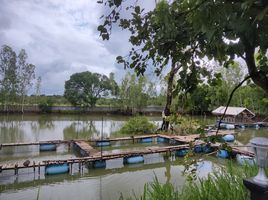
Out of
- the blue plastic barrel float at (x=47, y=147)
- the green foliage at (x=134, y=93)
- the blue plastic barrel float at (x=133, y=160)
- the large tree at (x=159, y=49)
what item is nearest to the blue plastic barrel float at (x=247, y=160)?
the large tree at (x=159, y=49)

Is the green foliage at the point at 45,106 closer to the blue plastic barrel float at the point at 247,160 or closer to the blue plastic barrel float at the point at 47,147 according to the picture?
the blue plastic barrel float at the point at 47,147

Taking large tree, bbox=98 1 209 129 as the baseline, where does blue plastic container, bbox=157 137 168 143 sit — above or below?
below

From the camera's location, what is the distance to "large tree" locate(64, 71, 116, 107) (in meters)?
37.5

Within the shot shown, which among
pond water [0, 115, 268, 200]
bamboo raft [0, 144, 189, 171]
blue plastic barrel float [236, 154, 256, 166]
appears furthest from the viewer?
bamboo raft [0, 144, 189, 171]

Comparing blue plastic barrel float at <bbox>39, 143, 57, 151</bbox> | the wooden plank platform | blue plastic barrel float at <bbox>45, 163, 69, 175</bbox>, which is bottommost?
blue plastic barrel float at <bbox>45, 163, 69, 175</bbox>

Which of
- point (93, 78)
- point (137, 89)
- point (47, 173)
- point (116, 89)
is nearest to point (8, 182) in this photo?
point (47, 173)

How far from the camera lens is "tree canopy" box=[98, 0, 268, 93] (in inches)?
37.5

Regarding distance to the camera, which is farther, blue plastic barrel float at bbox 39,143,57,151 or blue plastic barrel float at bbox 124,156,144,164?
blue plastic barrel float at bbox 39,143,57,151

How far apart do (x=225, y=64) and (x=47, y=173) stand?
8.11 m

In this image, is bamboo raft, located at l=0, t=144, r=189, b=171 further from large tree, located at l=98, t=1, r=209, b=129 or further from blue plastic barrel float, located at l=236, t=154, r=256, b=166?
large tree, located at l=98, t=1, r=209, b=129

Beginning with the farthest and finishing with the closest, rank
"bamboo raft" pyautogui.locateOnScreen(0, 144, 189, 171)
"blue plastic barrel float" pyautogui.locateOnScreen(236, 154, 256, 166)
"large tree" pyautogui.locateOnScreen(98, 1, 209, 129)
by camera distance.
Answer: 1. "bamboo raft" pyautogui.locateOnScreen(0, 144, 189, 171)
2. "blue plastic barrel float" pyautogui.locateOnScreen(236, 154, 256, 166)
3. "large tree" pyautogui.locateOnScreen(98, 1, 209, 129)

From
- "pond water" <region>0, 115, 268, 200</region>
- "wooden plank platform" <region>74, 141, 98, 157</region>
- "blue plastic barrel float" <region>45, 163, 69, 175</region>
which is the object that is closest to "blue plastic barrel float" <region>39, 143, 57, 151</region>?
"pond water" <region>0, 115, 268, 200</region>

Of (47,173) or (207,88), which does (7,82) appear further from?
(207,88)

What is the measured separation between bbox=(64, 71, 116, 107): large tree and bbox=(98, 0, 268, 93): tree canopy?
117 feet
